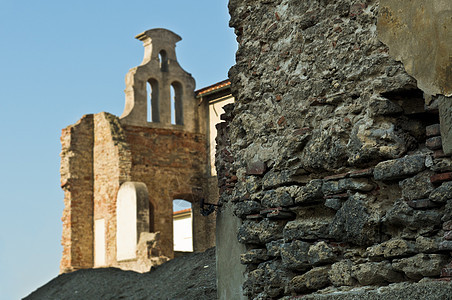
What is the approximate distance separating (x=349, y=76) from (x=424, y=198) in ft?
3.62

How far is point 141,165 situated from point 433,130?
15.9 metres

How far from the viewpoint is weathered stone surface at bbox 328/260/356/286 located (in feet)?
14.8

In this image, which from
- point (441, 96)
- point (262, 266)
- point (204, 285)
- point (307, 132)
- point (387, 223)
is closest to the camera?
point (441, 96)

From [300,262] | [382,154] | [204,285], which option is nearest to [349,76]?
[382,154]

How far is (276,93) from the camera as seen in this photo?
5.40m

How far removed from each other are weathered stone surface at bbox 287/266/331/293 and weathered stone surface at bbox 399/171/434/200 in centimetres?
89

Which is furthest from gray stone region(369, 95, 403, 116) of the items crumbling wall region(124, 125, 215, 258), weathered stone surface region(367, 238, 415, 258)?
crumbling wall region(124, 125, 215, 258)

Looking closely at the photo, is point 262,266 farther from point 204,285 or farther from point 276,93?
point 204,285

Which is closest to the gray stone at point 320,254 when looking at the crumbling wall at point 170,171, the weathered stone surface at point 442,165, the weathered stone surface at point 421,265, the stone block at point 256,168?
the weathered stone surface at point 421,265

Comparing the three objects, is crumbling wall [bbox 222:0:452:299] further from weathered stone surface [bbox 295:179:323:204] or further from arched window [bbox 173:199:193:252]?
arched window [bbox 173:199:193:252]

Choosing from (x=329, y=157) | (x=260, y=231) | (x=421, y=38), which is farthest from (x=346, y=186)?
(x=421, y=38)

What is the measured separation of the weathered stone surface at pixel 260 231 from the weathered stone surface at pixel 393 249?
974 mm

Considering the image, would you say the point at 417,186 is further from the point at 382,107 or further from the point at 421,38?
the point at 421,38

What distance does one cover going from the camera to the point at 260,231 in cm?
537
